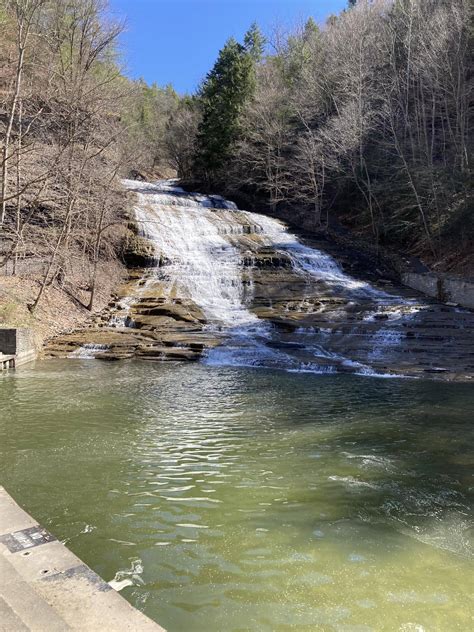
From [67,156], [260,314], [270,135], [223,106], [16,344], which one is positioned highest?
[223,106]

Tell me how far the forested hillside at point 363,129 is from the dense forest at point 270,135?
0.12 m

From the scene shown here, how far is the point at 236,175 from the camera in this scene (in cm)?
3594

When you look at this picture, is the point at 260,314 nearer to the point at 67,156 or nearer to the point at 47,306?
the point at 47,306

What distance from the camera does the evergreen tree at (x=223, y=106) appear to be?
3747cm

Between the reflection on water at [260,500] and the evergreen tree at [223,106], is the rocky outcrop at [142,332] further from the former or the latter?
the evergreen tree at [223,106]

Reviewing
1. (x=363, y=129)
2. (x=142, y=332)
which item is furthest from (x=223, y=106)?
(x=142, y=332)

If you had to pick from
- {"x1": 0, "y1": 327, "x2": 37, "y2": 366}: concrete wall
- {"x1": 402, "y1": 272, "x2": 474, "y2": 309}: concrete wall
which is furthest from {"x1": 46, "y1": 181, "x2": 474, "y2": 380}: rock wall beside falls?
{"x1": 0, "y1": 327, "x2": 37, "y2": 366}: concrete wall

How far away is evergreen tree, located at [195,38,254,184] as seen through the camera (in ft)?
123

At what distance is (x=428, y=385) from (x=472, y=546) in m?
7.38

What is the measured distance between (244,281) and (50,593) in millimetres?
19006

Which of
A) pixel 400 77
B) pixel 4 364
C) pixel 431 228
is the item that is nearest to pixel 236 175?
pixel 400 77

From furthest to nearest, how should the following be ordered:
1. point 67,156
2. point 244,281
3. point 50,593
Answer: point 244,281 → point 67,156 → point 50,593

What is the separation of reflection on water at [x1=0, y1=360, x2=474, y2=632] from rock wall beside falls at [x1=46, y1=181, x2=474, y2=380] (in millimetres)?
4524

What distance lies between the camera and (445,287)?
19203 millimetres
